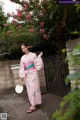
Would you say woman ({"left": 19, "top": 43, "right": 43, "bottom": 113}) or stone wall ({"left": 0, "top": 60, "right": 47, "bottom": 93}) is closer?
woman ({"left": 19, "top": 43, "right": 43, "bottom": 113})

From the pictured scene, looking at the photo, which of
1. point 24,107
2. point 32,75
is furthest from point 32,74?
point 24,107

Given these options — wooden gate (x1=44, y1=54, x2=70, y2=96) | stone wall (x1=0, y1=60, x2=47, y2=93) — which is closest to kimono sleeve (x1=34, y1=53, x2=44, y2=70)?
wooden gate (x1=44, y1=54, x2=70, y2=96)

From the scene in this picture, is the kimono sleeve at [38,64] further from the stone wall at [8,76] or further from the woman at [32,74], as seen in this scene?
the stone wall at [8,76]

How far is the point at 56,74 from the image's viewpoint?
647cm

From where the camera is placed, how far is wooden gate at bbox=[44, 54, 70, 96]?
609 centimetres

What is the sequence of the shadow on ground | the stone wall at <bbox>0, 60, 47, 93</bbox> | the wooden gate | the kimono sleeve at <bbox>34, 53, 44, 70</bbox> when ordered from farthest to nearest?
the stone wall at <bbox>0, 60, 47, 93</bbox>, the wooden gate, the kimono sleeve at <bbox>34, 53, 44, 70</bbox>, the shadow on ground

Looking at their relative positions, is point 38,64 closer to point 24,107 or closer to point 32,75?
point 32,75

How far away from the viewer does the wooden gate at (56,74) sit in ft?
20.0

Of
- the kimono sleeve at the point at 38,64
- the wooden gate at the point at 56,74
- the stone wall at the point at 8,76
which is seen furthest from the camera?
the stone wall at the point at 8,76

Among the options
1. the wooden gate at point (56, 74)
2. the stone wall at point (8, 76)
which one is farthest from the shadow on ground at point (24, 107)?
the stone wall at point (8, 76)

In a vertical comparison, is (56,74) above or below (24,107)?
above

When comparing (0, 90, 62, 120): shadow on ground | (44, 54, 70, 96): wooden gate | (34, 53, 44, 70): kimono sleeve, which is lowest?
(0, 90, 62, 120): shadow on ground

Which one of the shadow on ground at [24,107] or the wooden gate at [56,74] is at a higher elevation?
the wooden gate at [56,74]

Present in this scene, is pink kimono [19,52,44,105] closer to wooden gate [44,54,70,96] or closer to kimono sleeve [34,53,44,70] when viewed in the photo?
kimono sleeve [34,53,44,70]
